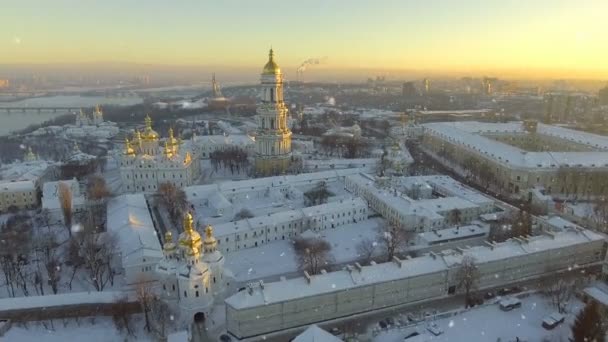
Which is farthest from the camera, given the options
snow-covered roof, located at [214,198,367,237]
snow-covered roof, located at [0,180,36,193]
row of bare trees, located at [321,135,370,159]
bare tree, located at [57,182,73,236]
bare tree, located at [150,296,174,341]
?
row of bare trees, located at [321,135,370,159]

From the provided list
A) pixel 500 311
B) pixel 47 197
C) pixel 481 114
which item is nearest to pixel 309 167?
pixel 47 197

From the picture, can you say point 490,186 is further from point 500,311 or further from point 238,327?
point 238,327

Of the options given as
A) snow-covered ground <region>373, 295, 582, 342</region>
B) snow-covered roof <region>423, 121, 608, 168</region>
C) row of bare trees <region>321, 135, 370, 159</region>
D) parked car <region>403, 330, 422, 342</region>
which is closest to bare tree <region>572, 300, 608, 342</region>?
snow-covered ground <region>373, 295, 582, 342</region>

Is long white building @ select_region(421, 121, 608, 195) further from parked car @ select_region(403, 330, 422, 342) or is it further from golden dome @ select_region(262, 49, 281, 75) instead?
parked car @ select_region(403, 330, 422, 342)

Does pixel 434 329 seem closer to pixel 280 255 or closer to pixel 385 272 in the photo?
pixel 385 272

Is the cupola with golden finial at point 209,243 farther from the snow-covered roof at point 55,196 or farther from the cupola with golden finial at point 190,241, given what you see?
the snow-covered roof at point 55,196

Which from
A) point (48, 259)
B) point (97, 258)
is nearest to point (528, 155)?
point (97, 258)
